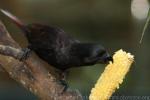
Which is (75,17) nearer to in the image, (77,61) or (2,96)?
(2,96)

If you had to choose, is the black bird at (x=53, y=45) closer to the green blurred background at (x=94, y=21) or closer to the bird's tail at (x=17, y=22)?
the bird's tail at (x=17, y=22)

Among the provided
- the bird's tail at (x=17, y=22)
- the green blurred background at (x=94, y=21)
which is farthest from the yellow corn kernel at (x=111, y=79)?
the green blurred background at (x=94, y=21)

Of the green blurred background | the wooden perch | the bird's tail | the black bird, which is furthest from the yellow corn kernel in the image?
the green blurred background

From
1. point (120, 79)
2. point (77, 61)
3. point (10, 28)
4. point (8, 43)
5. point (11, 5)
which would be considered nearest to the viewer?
point (120, 79)

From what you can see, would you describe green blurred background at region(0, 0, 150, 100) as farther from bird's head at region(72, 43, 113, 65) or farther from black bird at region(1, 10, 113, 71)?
bird's head at region(72, 43, 113, 65)

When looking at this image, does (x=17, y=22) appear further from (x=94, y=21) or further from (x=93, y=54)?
(x=94, y=21)

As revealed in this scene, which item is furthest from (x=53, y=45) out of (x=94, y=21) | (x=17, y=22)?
(x=94, y=21)

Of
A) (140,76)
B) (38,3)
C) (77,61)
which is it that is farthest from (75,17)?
(77,61)
